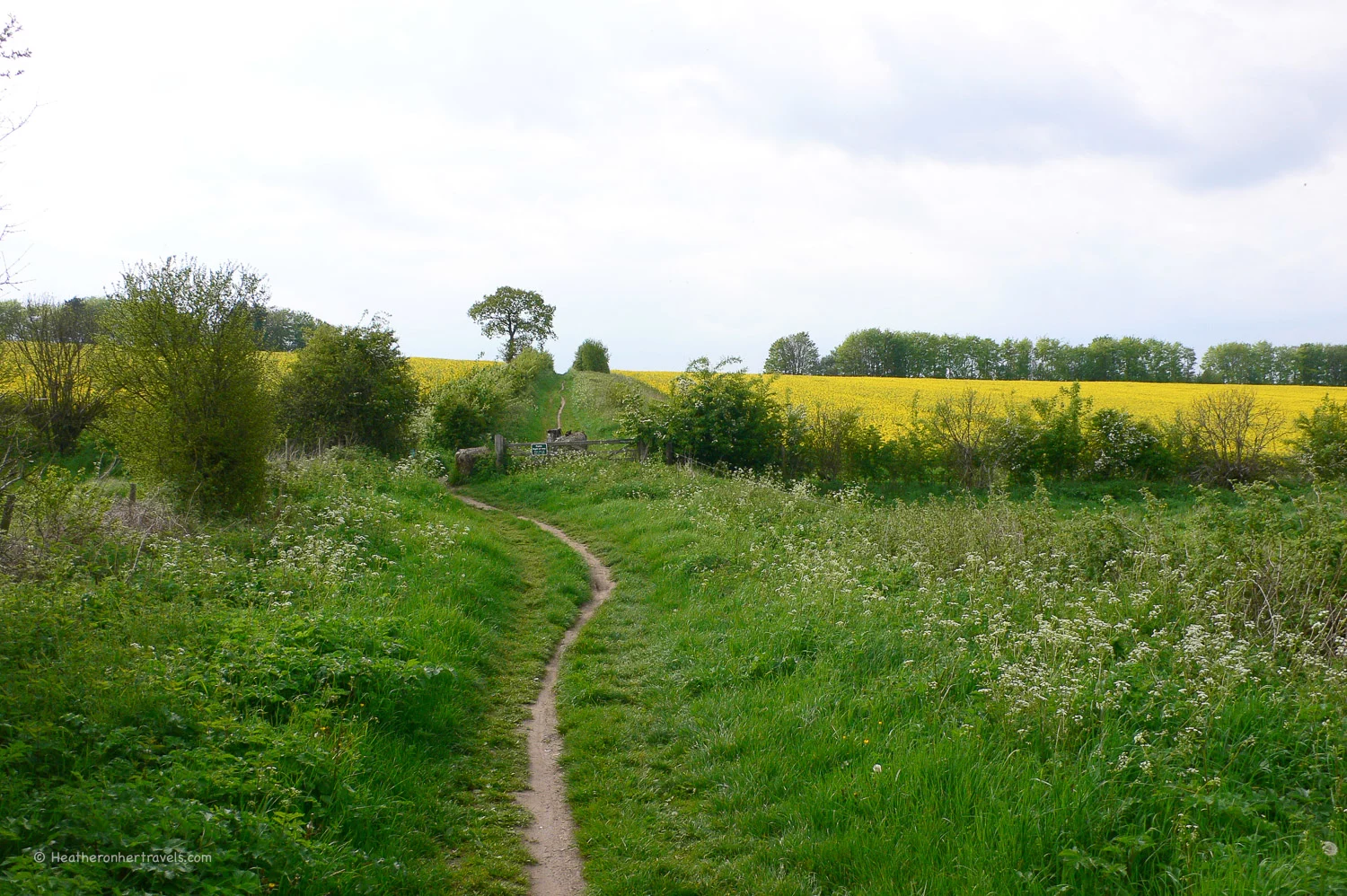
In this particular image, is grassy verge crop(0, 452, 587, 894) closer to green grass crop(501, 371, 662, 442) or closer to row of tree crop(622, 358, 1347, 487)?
row of tree crop(622, 358, 1347, 487)

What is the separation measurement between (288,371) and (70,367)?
702 cm

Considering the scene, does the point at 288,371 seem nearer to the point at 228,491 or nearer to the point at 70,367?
the point at 70,367

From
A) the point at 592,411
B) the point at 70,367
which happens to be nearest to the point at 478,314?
the point at 592,411

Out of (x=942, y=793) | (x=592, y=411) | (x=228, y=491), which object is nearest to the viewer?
(x=942, y=793)

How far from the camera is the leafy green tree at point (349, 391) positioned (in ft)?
73.5

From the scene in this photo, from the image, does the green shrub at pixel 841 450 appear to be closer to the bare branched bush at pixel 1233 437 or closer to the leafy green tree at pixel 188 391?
the bare branched bush at pixel 1233 437

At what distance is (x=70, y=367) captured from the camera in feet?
74.9

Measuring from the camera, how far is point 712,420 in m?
21.7

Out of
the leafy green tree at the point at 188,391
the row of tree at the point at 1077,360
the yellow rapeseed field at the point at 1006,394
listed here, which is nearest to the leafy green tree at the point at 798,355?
the row of tree at the point at 1077,360

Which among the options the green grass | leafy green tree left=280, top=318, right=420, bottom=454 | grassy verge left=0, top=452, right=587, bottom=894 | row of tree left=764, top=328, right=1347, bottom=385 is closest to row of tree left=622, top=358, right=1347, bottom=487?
the green grass

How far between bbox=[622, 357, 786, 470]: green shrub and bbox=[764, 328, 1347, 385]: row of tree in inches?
1872

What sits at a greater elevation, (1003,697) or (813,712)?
(1003,697)

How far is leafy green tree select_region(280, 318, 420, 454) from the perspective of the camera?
22.4 metres

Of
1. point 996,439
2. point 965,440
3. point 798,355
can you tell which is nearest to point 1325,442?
point 996,439
